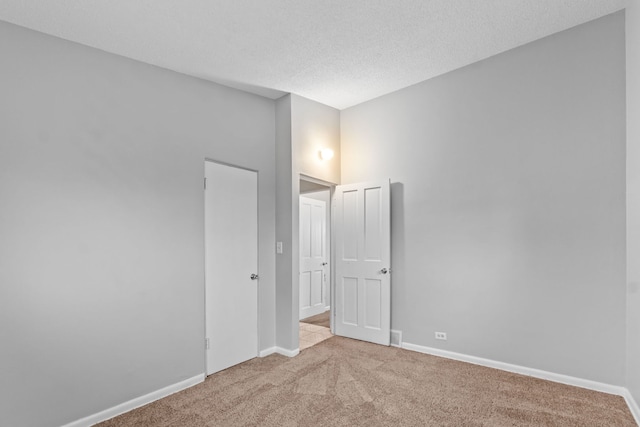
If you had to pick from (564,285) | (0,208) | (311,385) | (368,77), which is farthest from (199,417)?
(368,77)

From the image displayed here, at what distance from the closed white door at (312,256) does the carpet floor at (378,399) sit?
2.28 meters

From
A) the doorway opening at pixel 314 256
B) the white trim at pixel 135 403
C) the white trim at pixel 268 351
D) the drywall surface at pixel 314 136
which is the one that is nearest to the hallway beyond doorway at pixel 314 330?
the doorway opening at pixel 314 256

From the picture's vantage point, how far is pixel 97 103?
2859 mm

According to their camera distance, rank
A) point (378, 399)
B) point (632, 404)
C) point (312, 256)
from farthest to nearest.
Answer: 1. point (312, 256)
2. point (378, 399)
3. point (632, 404)

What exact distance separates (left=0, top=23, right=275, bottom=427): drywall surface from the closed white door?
2569mm

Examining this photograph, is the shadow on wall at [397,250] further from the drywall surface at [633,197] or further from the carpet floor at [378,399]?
the drywall surface at [633,197]

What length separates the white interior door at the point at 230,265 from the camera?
359 cm

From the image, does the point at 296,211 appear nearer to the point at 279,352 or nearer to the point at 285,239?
the point at 285,239

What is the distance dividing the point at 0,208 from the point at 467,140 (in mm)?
3955

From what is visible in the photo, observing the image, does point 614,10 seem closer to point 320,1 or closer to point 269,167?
point 320,1

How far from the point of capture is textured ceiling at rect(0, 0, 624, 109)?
99.7 inches

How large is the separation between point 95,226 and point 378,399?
2.63 m

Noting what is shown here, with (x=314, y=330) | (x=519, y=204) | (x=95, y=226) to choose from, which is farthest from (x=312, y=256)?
(x=95, y=226)

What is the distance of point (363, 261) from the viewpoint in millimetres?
4445
